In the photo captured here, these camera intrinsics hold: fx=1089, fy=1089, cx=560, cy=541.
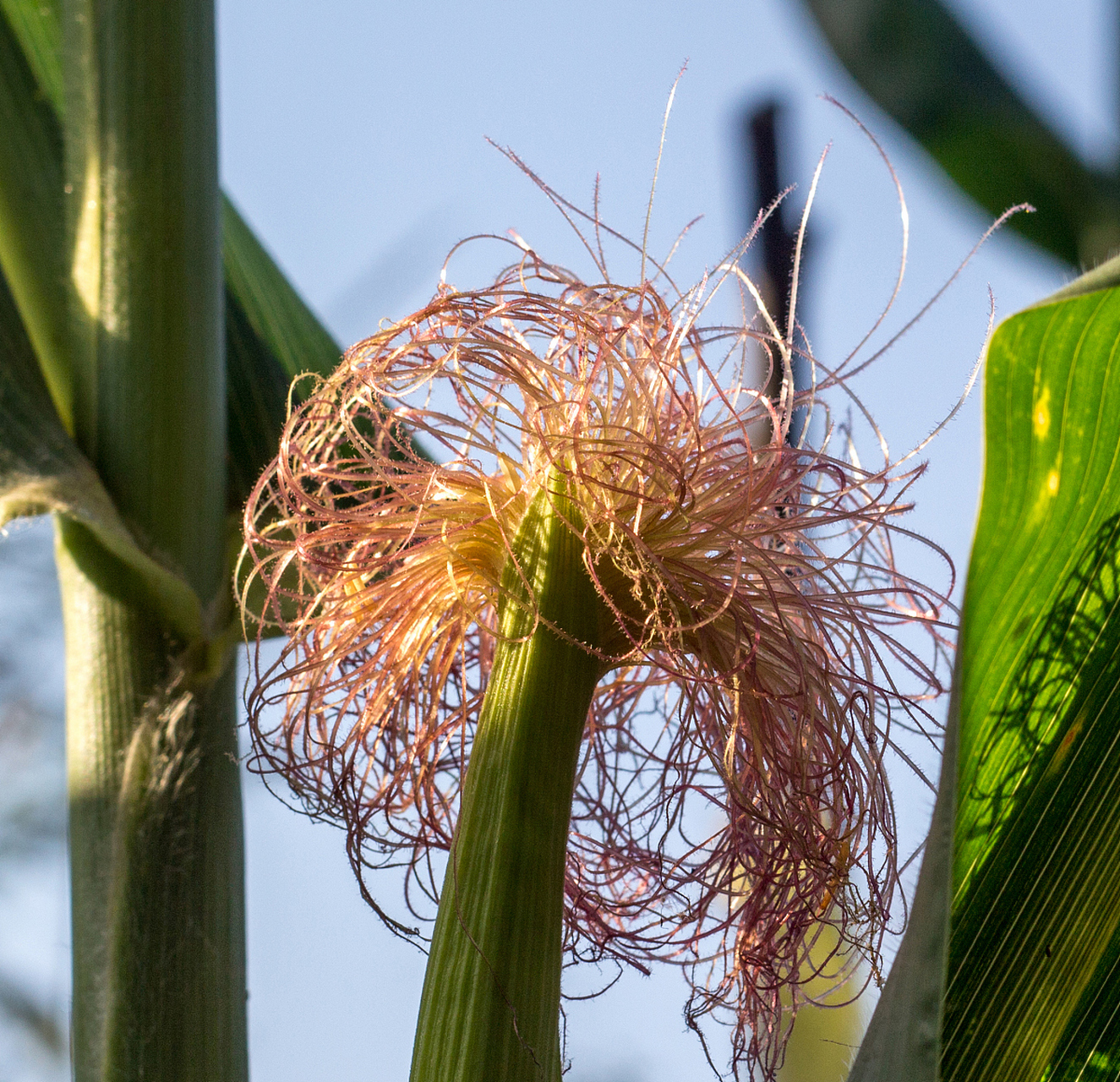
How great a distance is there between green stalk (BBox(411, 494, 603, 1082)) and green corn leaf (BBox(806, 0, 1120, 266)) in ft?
1.25

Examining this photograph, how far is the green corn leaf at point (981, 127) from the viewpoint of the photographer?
2.06 feet

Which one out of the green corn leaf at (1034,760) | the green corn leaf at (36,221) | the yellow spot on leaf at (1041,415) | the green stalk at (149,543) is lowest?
the green corn leaf at (1034,760)

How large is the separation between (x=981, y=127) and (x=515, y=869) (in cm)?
52

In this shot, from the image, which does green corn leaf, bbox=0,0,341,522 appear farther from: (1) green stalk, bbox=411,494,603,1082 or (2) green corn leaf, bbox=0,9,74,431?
(1) green stalk, bbox=411,494,603,1082

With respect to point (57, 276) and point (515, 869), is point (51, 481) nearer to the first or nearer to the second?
point (57, 276)

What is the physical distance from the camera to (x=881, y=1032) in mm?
344

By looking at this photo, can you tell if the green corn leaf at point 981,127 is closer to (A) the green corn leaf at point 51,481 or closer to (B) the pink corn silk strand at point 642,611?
(B) the pink corn silk strand at point 642,611

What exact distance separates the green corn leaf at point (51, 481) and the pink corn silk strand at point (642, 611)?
0.05 metres

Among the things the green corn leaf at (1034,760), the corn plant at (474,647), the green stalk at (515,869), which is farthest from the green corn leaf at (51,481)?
the green corn leaf at (1034,760)

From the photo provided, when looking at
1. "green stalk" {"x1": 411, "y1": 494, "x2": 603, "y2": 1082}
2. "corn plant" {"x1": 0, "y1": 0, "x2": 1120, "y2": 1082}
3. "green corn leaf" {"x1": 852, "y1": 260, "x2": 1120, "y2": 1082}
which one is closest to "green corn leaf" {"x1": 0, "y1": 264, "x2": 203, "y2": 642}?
"corn plant" {"x1": 0, "y1": 0, "x2": 1120, "y2": 1082}

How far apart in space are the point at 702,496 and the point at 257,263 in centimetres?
43

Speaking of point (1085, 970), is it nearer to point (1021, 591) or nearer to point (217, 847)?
point (1021, 591)

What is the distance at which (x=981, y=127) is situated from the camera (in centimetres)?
65

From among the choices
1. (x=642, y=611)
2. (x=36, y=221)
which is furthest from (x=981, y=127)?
(x=36, y=221)
